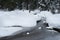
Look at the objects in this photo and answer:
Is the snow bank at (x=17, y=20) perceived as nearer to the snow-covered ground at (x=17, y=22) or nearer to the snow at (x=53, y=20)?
the snow-covered ground at (x=17, y=22)

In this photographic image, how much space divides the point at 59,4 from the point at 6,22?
22.7 m

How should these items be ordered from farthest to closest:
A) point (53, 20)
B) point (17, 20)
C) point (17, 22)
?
1. point (53, 20)
2. point (17, 20)
3. point (17, 22)

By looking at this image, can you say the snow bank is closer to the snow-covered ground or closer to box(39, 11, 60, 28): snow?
the snow-covered ground

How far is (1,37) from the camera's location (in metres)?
15.0

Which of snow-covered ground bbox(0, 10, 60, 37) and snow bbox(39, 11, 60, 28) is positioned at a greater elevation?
snow-covered ground bbox(0, 10, 60, 37)

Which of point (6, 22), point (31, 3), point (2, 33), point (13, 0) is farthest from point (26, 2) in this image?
point (2, 33)

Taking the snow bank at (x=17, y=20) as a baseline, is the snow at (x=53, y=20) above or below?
below

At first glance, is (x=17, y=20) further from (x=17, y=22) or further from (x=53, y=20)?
(x=53, y=20)

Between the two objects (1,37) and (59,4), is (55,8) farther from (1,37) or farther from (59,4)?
(1,37)

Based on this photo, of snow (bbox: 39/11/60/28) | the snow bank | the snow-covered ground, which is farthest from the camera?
snow (bbox: 39/11/60/28)

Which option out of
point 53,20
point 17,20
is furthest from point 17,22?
point 53,20

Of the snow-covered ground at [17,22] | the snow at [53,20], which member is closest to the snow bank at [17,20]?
the snow-covered ground at [17,22]

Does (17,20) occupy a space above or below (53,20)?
above

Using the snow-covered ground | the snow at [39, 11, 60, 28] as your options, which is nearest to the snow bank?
the snow-covered ground
